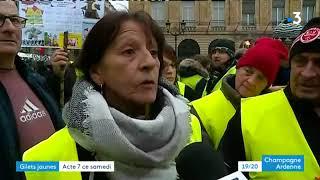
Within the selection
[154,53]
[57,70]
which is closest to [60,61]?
[57,70]

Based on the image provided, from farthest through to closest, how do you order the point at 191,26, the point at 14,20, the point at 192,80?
the point at 191,26, the point at 192,80, the point at 14,20

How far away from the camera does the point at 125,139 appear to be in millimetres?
1479

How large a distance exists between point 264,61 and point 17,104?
4.59ft

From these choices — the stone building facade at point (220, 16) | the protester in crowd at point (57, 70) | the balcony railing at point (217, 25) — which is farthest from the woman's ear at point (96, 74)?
the balcony railing at point (217, 25)

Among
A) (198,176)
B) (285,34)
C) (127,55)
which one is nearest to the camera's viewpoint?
(198,176)

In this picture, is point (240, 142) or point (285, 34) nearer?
point (240, 142)

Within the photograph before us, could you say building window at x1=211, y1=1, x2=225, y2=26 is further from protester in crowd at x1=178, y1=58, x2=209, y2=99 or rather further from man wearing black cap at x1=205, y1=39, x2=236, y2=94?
man wearing black cap at x1=205, y1=39, x2=236, y2=94

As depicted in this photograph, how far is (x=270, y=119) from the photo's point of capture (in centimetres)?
204

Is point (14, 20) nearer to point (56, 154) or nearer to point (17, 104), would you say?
point (17, 104)

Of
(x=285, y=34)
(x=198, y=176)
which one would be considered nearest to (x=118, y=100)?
(x=198, y=176)

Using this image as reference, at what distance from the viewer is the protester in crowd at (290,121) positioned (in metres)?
1.96

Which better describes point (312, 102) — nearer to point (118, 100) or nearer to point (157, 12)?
point (118, 100)

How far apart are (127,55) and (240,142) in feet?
2.12

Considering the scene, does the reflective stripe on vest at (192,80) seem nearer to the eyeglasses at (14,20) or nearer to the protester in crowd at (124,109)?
the eyeglasses at (14,20)
